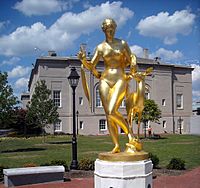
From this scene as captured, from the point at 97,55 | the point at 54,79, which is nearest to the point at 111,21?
the point at 97,55

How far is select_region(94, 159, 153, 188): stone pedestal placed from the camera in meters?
7.48

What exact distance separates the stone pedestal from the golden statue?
0.45m

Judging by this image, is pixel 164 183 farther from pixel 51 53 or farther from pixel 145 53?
pixel 145 53

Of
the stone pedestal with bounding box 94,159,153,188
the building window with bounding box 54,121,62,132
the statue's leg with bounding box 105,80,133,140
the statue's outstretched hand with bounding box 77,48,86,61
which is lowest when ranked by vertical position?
the building window with bounding box 54,121,62,132

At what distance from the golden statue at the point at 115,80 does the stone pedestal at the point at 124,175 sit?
45cm

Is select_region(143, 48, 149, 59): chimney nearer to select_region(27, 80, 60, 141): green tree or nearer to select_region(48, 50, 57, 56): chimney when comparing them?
select_region(48, 50, 57, 56): chimney

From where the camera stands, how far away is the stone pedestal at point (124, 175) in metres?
7.48

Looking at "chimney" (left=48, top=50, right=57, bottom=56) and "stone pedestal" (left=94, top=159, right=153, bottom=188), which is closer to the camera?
"stone pedestal" (left=94, top=159, right=153, bottom=188)

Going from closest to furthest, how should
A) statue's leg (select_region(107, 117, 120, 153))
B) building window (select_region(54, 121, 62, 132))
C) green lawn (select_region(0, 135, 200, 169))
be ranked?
1. statue's leg (select_region(107, 117, 120, 153))
2. green lawn (select_region(0, 135, 200, 169))
3. building window (select_region(54, 121, 62, 132))

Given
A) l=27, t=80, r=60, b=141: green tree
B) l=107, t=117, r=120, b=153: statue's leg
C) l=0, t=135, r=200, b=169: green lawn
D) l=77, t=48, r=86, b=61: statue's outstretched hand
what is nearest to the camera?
l=107, t=117, r=120, b=153: statue's leg

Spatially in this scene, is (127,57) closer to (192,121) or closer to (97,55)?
(97,55)

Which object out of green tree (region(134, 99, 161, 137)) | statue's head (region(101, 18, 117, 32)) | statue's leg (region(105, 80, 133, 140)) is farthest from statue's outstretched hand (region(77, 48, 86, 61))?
green tree (region(134, 99, 161, 137))

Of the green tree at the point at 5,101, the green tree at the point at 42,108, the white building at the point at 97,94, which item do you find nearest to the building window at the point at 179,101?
the white building at the point at 97,94

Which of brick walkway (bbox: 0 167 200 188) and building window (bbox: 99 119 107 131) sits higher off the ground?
building window (bbox: 99 119 107 131)
